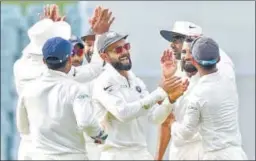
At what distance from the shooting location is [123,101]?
8.76m

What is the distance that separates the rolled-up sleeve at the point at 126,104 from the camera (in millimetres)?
8672

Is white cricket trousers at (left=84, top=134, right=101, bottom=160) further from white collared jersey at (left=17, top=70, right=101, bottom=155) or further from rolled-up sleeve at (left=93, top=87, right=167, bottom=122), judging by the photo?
white collared jersey at (left=17, top=70, right=101, bottom=155)

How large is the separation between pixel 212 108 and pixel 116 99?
72cm

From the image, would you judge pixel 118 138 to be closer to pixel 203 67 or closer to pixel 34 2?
pixel 203 67

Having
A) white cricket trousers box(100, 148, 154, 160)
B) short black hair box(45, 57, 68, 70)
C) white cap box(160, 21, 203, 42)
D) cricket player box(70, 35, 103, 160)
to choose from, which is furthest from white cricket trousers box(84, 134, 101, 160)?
short black hair box(45, 57, 68, 70)

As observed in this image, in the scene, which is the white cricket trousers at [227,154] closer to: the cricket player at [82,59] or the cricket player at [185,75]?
the cricket player at [185,75]

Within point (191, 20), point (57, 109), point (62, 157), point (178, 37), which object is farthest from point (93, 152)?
point (191, 20)

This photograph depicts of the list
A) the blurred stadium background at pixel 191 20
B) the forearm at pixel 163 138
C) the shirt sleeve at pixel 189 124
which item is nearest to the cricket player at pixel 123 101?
the shirt sleeve at pixel 189 124

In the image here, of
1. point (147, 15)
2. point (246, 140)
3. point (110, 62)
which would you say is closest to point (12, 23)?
point (147, 15)

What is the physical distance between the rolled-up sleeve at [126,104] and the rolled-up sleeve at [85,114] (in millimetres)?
488

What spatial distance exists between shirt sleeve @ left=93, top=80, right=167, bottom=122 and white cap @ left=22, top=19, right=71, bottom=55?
855 millimetres

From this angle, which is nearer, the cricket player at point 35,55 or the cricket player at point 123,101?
the cricket player at point 123,101

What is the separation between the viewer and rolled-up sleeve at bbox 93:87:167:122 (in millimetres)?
8672

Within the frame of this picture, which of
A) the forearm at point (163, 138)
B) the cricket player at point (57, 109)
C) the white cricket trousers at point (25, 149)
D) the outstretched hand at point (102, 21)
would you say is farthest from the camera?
the forearm at point (163, 138)
